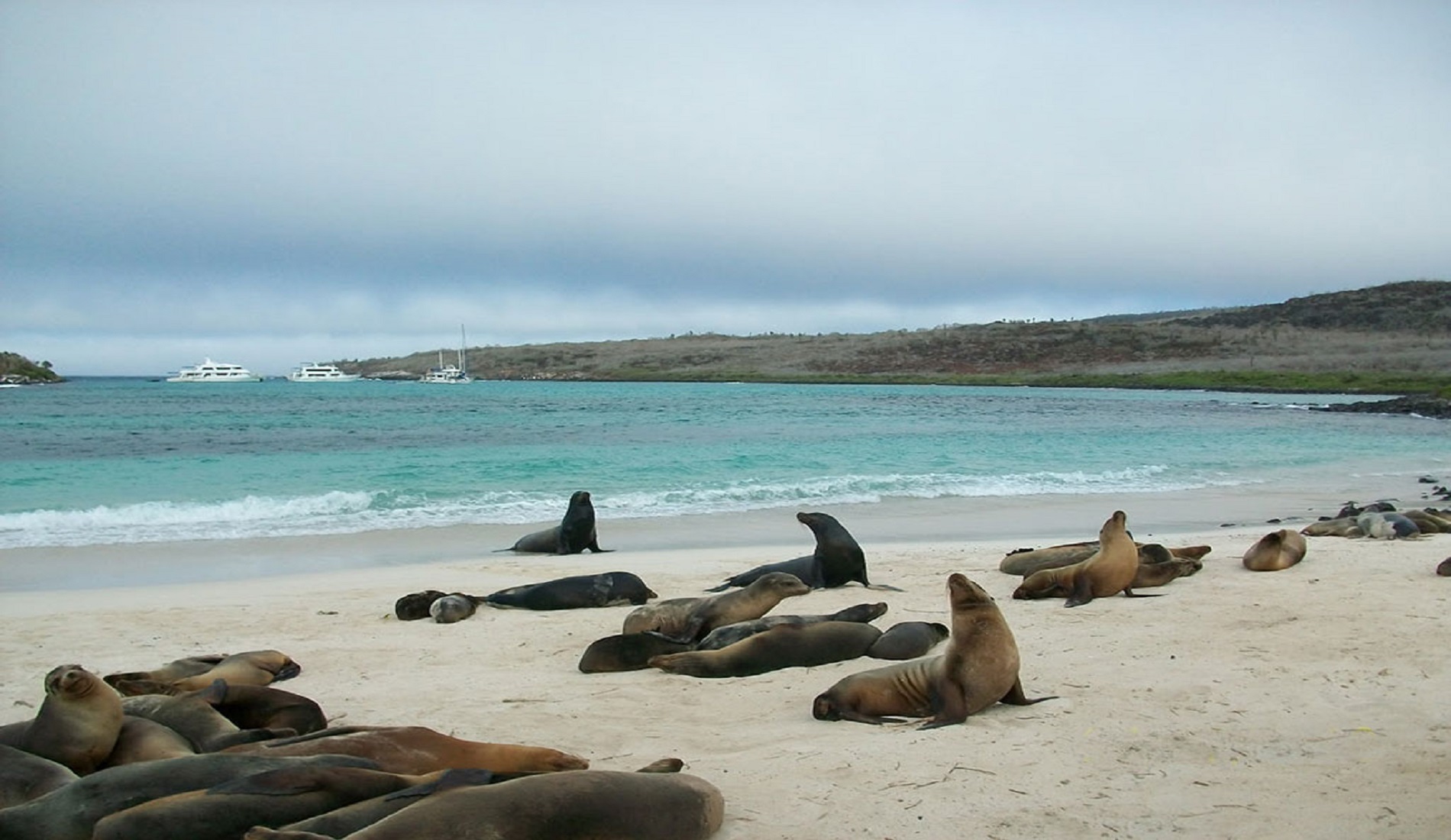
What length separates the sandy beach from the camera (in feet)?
13.6

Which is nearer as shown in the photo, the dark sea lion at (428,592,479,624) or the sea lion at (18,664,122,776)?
the sea lion at (18,664,122,776)

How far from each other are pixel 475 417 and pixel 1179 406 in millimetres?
27697

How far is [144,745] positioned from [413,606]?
3.95 metres

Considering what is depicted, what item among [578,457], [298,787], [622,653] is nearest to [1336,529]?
[622,653]

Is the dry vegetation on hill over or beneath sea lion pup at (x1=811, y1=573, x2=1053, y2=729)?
over

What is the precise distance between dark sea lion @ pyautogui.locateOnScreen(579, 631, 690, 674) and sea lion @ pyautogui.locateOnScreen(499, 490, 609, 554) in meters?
5.48

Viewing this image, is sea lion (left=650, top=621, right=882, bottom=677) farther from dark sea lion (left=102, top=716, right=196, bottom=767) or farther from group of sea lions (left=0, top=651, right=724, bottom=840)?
dark sea lion (left=102, top=716, right=196, bottom=767)

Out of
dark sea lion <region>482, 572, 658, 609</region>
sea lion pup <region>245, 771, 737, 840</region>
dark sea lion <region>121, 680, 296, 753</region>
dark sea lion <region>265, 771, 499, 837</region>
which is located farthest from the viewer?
dark sea lion <region>482, 572, 658, 609</region>

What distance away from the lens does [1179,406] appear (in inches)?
1756

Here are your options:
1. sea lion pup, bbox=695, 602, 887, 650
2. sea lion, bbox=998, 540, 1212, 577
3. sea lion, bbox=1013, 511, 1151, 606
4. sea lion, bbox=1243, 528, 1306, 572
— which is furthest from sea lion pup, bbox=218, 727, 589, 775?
sea lion, bbox=1243, 528, 1306, 572

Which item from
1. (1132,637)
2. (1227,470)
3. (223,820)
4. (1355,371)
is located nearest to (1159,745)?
(1132,637)

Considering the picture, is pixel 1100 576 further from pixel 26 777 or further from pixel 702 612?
pixel 26 777

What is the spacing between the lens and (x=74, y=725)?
14.5 ft

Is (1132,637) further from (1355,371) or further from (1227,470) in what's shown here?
(1355,371)
